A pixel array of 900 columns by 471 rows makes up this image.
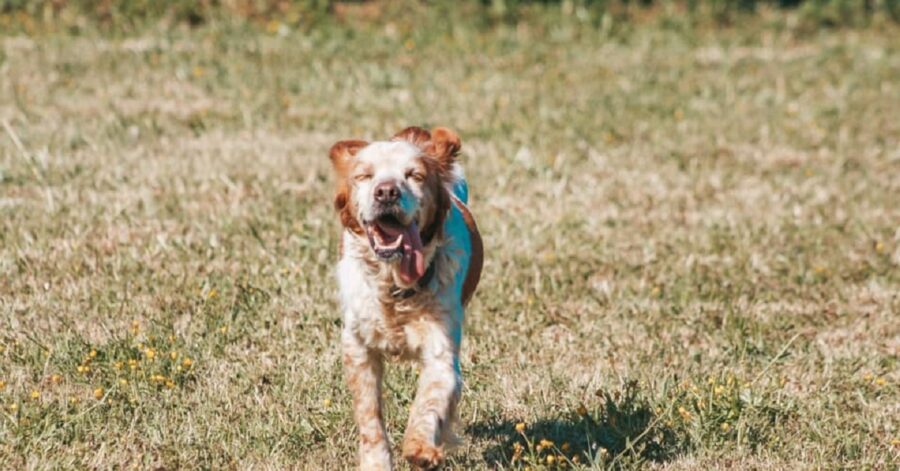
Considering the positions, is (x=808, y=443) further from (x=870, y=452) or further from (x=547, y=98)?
(x=547, y=98)

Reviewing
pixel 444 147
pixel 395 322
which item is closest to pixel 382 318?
pixel 395 322

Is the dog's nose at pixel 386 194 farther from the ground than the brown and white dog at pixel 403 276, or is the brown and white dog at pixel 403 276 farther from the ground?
the dog's nose at pixel 386 194

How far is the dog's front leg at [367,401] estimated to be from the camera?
195 inches

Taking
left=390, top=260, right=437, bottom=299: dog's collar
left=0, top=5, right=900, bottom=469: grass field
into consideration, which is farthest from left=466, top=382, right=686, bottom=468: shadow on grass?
left=390, top=260, right=437, bottom=299: dog's collar

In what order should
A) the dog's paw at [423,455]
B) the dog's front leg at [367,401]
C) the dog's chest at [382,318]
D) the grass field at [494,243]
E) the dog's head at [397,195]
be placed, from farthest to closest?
the grass field at [494,243] → the dog's chest at [382,318] → the dog's front leg at [367,401] → the dog's head at [397,195] → the dog's paw at [423,455]

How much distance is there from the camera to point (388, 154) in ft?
16.2

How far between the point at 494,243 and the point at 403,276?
3720 mm

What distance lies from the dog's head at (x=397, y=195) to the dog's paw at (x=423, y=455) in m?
0.66

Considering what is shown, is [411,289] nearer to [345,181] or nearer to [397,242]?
[397,242]

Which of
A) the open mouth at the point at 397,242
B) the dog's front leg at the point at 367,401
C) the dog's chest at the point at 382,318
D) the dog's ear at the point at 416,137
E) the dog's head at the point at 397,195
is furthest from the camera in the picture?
the dog's ear at the point at 416,137

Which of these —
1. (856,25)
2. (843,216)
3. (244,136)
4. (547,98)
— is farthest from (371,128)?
(856,25)

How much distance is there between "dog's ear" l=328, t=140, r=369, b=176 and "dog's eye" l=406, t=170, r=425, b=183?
0.31 metres

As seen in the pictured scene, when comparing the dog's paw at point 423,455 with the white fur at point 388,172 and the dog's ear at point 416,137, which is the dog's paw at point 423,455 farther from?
the dog's ear at point 416,137


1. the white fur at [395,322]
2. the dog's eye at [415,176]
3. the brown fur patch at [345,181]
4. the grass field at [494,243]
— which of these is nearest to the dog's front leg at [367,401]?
the white fur at [395,322]
